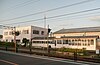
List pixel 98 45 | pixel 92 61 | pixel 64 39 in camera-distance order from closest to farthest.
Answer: pixel 92 61 < pixel 98 45 < pixel 64 39

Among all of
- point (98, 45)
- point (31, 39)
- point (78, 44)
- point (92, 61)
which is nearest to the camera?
point (92, 61)

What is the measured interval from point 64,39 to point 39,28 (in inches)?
955

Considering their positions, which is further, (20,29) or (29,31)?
(20,29)

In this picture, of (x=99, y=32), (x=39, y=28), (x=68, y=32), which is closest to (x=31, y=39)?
(x=39, y=28)

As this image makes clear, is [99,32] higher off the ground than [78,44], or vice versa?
[99,32]

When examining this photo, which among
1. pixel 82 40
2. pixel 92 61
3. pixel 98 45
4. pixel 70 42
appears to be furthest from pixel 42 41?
pixel 92 61

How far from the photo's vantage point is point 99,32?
51.3 meters

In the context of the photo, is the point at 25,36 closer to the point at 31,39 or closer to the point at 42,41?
the point at 31,39

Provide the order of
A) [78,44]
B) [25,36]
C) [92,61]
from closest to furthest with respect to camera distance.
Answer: [92,61]
[78,44]
[25,36]

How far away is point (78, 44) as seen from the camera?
152 ft

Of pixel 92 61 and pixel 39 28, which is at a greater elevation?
pixel 39 28

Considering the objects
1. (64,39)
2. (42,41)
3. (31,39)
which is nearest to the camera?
(64,39)

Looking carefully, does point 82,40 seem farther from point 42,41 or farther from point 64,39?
point 42,41

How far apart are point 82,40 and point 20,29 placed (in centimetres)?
3534
